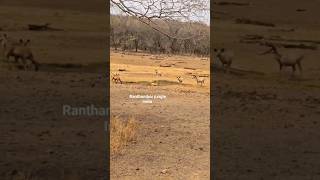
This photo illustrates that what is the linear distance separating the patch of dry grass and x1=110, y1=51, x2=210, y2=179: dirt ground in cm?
13

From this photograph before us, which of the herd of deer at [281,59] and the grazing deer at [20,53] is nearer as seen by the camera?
the grazing deer at [20,53]

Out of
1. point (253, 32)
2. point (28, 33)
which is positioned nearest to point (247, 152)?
point (28, 33)

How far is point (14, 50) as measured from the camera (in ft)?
68.3

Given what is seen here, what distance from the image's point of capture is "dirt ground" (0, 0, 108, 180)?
8.92 metres

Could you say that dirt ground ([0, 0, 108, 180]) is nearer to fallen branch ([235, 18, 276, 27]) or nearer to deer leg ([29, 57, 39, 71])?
deer leg ([29, 57, 39, 71])

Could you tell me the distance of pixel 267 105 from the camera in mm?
16078

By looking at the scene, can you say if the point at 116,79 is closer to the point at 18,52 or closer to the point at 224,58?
the point at 18,52

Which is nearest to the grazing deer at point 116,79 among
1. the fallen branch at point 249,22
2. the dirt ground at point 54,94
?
the dirt ground at point 54,94

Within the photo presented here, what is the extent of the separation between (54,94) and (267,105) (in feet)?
18.2

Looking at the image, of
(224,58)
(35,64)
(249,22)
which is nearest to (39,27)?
(35,64)

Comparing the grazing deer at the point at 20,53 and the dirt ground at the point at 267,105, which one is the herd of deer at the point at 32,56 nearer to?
the grazing deer at the point at 20,53

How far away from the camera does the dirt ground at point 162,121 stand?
29.8 ft

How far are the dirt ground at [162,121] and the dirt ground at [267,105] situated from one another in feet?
1.21

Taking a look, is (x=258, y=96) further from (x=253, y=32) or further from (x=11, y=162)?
(x=253, y=32)
